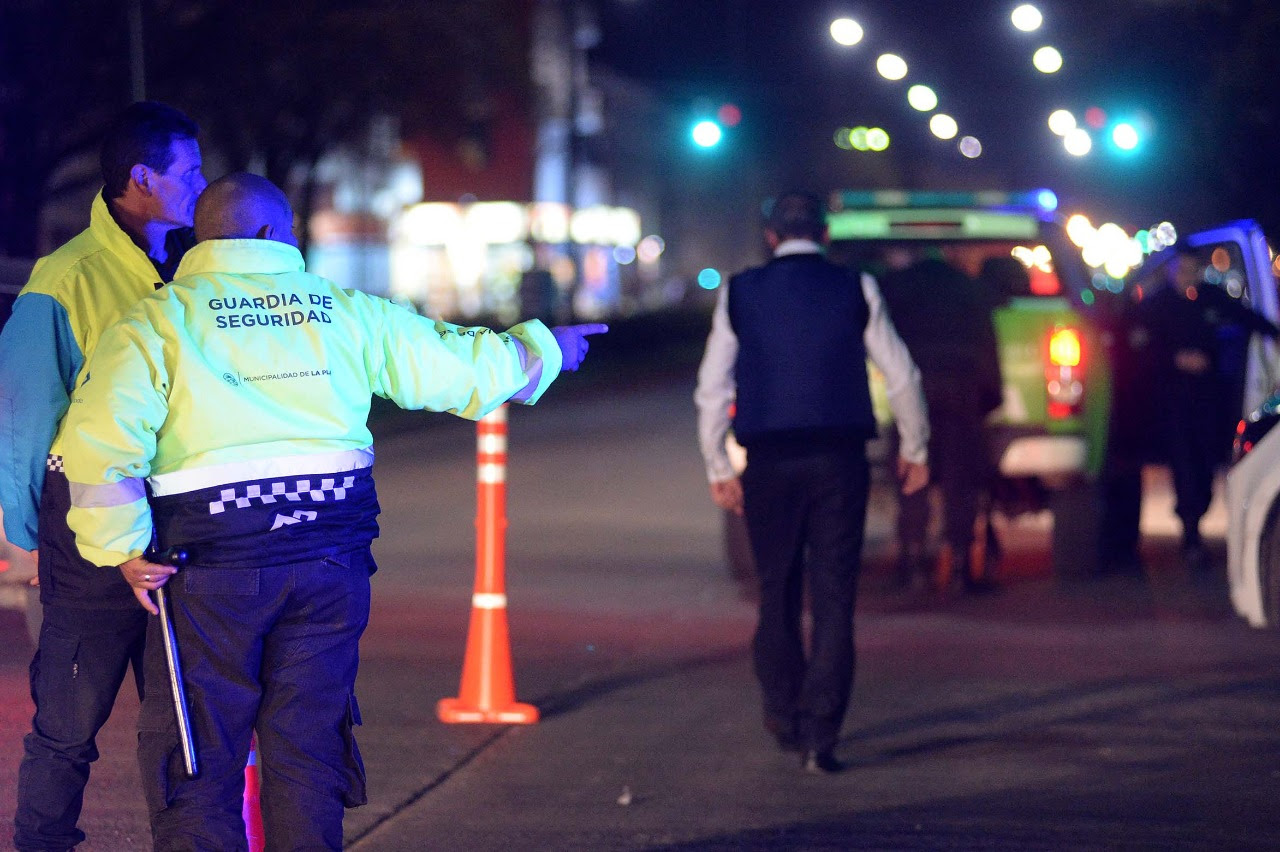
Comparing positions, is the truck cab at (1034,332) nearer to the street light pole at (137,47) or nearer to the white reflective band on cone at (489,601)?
the white reflective band on cone at (489,601)

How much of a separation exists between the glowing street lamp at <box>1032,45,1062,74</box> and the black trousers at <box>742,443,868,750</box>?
8.82 metres

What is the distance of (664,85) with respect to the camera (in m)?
15.5

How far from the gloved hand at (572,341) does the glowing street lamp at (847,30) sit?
33.9 ft

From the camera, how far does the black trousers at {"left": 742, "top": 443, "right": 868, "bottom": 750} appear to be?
6.25m

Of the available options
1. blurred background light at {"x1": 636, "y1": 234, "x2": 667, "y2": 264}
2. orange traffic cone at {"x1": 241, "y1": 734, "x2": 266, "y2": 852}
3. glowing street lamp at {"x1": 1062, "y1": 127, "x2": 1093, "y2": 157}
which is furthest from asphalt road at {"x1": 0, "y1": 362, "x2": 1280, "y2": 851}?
blurred background light at {"x1": 636, "y1": 234, "x2": 667, "y2": 264}

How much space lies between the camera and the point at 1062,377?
32.6 ft

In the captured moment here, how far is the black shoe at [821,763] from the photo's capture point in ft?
20.4

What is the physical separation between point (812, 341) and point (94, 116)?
734 inches

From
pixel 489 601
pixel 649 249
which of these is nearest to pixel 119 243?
pixel 489 601

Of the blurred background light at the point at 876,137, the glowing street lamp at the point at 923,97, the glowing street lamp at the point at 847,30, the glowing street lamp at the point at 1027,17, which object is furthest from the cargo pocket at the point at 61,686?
the blurred background light at the point at 876,137

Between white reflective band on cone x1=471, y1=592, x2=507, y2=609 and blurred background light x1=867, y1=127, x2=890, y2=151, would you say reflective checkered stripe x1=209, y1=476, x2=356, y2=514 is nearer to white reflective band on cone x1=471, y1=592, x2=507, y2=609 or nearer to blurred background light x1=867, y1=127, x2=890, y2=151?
white reflective band on cone x1=471, y1=592, x2=507, y2=609

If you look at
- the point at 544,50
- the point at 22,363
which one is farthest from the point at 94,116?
the point at 544,50

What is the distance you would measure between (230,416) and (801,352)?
2.80m

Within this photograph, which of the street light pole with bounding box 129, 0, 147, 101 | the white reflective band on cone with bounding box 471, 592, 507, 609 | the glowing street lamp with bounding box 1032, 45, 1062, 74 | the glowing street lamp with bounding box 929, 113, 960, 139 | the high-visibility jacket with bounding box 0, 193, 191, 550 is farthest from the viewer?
the glowing street lamp with bounding box 929, 113, 960, 139
